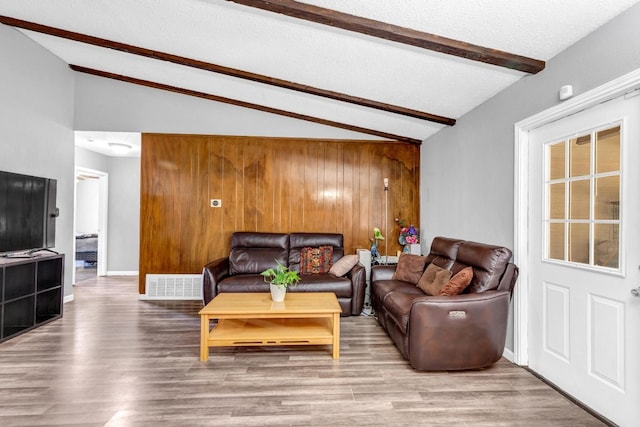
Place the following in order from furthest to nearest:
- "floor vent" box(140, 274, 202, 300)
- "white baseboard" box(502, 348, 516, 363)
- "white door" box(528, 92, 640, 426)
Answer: "floor vent" box(140, 274, 202, 300) < "white baseboard" box(502, 348, 516, 363) < "white door" box(528, 92, 640, 426)

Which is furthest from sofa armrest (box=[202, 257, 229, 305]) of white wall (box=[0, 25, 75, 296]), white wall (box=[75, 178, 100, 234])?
white wall (box=[75, 178, 100, 234])

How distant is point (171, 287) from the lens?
4.96 meters

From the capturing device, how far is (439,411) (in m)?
2.11

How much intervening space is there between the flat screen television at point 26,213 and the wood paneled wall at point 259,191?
1.21 m

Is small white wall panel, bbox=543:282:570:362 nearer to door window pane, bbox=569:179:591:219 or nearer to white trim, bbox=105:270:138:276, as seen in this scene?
door window pane, bbox=569:179:591:219

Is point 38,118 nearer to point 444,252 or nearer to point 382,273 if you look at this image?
point 382,273

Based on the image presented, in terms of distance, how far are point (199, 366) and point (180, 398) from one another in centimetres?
47

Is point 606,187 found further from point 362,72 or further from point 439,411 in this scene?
point 362,72

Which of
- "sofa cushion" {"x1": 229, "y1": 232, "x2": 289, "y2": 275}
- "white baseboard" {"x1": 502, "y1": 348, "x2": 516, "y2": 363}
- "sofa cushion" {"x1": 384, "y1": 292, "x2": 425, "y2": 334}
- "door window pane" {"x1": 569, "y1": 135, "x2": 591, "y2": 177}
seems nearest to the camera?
"door window pane" {"x1": 569, "y1": 135, "x2": 591, "y2": 177}

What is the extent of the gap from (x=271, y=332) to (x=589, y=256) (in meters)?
2.37

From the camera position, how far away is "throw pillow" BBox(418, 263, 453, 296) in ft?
10.2

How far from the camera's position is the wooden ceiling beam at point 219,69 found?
3611 millimetres

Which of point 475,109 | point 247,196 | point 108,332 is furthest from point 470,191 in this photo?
point 108,332

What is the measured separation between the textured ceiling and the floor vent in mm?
2776
